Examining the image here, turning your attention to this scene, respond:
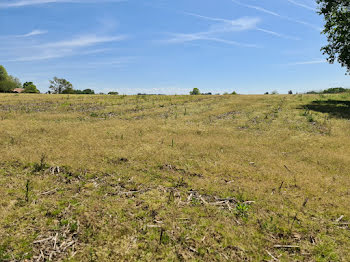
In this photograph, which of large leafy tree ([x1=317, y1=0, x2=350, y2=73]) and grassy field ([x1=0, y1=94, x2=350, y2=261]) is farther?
large leafy tree ([x1=317, y1=0, x2=350, y2=73])

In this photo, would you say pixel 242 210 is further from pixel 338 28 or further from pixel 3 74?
pixel 3 74

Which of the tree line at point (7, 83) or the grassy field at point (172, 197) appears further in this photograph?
the tree line at point (7, 83)

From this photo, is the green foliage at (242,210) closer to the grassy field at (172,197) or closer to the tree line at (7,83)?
the grassy field at (172,197)

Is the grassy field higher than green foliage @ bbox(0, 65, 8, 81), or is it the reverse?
green foliage @ bbox(0, 65, 8, 81)

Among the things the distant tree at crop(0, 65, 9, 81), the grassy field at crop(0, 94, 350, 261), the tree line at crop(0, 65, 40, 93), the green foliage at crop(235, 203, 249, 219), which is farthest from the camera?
the distant tree at crop(0, 65, 9, 81)

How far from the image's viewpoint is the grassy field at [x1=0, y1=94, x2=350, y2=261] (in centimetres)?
482

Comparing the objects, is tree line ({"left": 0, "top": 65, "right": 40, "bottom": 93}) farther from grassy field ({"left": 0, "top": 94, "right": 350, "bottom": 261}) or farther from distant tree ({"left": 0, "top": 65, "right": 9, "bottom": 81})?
grassy field ({"left": 0, "top": 94, "right": 350, "bottom": 261})

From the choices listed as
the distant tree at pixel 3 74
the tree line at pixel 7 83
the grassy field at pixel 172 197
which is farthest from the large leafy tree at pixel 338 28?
the distant tree at pixel 3 74

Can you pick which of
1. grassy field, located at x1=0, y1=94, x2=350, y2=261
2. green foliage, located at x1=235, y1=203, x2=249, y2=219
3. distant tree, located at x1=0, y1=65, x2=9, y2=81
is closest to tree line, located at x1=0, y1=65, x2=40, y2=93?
distant tree, located at x1=0, y1=65, x2=9, y2=81

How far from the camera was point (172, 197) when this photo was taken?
6.91 metres

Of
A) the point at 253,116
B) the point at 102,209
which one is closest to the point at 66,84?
the point at 253,116

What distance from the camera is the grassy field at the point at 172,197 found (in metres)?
4.82

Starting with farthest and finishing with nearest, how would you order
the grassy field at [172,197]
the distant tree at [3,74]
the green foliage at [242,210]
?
the distant tree at [3,74] → the green foliage at [242,210] → the grassy field at [172,197]

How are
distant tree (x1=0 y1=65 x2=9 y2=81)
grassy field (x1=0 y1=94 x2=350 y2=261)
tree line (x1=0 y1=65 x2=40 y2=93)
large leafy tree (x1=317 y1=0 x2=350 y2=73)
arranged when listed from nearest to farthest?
grassy field (x1=0 y1=94 x2=350 y2=261) < large leafy tree (x1=317 y1=0 x2=350 y2=73) < tree line (x1=0 y1=65 x2=40 y2=93) < distant tree (x1=0 y1=65 x2=9 y2=81)
